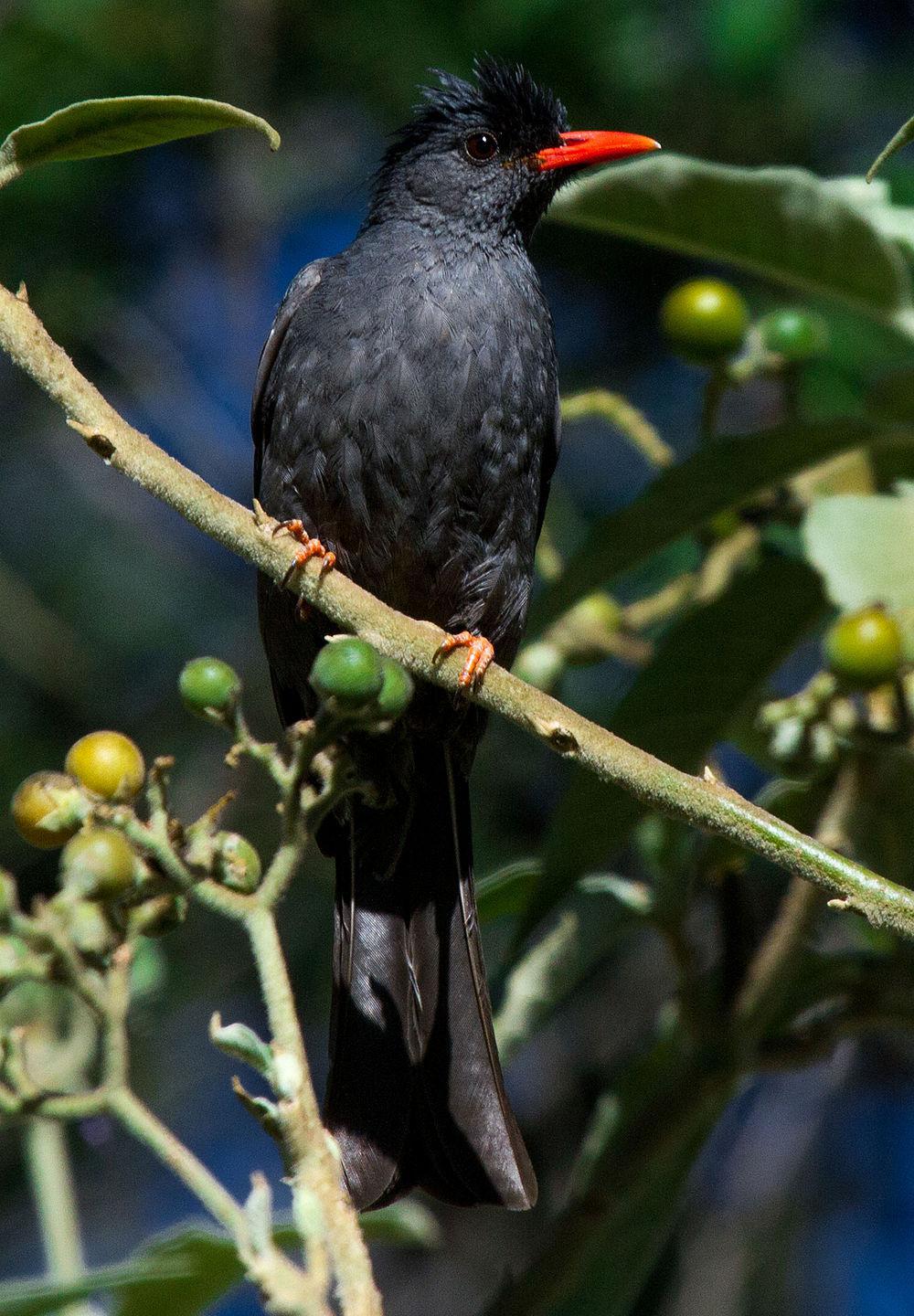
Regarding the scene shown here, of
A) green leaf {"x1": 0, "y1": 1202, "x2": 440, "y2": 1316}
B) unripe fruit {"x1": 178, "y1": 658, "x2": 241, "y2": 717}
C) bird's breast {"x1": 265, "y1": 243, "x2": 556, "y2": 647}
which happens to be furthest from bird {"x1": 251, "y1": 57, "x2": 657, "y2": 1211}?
unripe fruit {"x1": 178, "y1": 658, "x2": 241, "y2": 717}

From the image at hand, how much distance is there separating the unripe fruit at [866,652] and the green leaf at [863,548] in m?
0.12

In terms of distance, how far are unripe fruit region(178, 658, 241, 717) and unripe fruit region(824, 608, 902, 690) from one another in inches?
39.2

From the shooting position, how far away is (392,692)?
187cm

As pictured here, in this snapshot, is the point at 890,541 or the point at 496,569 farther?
the point at 496,569

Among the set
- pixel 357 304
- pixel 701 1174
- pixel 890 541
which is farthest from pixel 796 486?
pixel 701 1174

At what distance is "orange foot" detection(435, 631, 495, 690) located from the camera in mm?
2164

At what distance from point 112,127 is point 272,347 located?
5.24 feet

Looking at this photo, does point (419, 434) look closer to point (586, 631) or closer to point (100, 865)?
point (586, 631)

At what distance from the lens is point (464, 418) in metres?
3.32

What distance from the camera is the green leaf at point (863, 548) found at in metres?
2.56

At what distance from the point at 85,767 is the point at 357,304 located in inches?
72.4

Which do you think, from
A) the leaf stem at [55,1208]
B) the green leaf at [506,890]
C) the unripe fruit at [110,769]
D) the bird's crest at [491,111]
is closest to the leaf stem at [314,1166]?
the unripe fruit at [110,769]

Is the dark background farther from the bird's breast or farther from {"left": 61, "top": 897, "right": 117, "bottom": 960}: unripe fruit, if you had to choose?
{"left": 61, "top": 897, "right": 117, "bottom": 960}: unripe fruit

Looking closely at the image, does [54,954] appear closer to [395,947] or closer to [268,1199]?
[268,1199]
